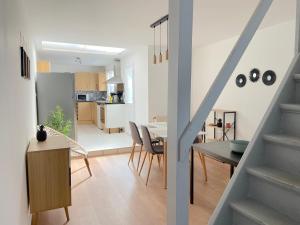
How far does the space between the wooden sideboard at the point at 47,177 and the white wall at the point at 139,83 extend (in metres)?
3.27

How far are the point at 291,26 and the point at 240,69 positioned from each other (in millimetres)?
1060

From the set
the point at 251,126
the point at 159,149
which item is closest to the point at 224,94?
the point at 251,126

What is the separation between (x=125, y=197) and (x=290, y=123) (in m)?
2.12

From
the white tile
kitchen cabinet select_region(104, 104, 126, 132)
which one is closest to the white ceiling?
the white tile

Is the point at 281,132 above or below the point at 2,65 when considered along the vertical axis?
below

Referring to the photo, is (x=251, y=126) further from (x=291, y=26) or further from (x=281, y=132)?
(x=281, y=132)

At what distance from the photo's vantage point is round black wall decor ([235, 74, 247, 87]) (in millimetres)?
4148

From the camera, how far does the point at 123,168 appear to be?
159 inches

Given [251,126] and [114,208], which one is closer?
[114,208]

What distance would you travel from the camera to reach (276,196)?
1331mm

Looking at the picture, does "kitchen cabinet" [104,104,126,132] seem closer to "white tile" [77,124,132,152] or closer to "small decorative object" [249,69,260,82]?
"white tile" [77,124,132,152]

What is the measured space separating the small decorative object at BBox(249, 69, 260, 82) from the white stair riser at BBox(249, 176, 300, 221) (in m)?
2.85

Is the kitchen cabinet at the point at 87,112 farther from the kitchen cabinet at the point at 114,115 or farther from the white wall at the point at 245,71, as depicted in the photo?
the white wall at the point at 245,71

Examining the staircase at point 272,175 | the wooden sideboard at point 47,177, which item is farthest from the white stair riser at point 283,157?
the wooden sideboard at point 47,177
